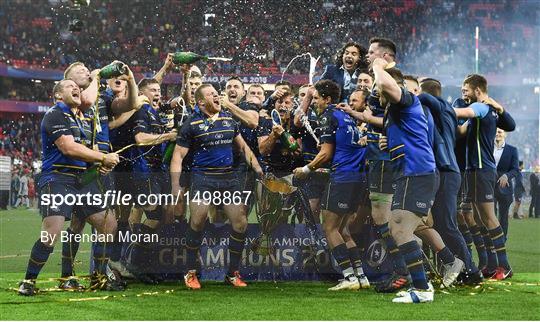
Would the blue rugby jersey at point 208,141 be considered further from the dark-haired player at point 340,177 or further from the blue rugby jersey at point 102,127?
the dark-haired player at point 340,177

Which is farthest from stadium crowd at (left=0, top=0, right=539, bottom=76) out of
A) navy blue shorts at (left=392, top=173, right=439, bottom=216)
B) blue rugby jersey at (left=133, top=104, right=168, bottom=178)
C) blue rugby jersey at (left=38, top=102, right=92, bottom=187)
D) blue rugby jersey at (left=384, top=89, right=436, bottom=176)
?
navy blue shorts at (left=392, top=173, right=439, bottom=216)

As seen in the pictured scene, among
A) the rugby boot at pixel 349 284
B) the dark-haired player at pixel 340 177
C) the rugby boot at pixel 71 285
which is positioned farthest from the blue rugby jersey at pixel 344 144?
the rugby boot at pixel 71 285

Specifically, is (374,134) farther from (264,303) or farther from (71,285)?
(71,285)

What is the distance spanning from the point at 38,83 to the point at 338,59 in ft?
101

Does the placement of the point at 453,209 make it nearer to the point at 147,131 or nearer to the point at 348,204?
the point at 348,204

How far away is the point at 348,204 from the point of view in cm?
764

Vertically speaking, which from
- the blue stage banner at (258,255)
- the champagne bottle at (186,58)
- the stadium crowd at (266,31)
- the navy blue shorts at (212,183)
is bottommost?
the blue stage banner at (258,255)

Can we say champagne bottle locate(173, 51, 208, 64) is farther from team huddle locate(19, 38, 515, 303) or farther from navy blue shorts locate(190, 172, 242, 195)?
navy blue shorts locate(190, 172, 242, 195)

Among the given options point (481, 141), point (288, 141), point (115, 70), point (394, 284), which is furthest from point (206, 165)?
point (481, 141)

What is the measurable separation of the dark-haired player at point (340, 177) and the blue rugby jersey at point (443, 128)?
0.74 metres

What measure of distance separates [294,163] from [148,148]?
1.54 meters

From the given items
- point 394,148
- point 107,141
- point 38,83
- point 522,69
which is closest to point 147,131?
point 107,141

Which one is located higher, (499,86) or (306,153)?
(499,86)

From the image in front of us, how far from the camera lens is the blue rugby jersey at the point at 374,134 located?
7395 mm
